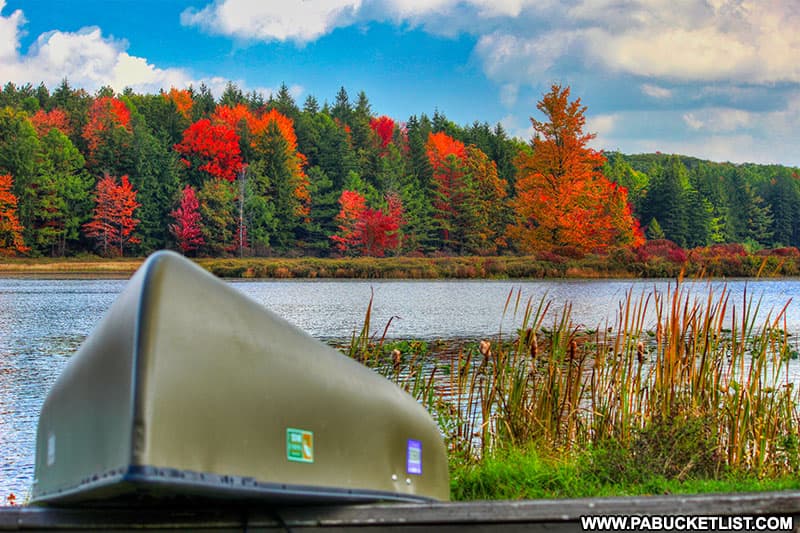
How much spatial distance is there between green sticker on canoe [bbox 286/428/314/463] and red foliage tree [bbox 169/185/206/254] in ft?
200

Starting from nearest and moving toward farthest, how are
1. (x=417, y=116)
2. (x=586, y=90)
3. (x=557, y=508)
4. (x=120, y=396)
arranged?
(x=120, y=396) < (x=557, y=508) < (x=586, y=90) < (x=417, y=116)

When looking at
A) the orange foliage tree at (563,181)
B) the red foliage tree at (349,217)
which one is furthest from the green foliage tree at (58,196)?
the orange foliage tree at (563,181)

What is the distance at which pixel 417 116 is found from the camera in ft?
322

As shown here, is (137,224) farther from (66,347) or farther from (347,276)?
(66,347)

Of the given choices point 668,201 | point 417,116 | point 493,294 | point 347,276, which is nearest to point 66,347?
point 493,294

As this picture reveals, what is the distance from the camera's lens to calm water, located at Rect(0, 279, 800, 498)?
973 centimetres

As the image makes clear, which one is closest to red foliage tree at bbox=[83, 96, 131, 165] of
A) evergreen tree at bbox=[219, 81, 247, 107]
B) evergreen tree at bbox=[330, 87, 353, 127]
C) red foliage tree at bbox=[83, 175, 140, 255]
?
red foliage tree at bbox=[83, 175, 140, 255]

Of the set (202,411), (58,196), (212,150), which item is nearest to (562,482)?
(202,411)

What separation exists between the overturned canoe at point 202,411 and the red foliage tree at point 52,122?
7120cm

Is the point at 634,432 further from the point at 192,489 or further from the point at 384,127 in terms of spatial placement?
the point at 384,127

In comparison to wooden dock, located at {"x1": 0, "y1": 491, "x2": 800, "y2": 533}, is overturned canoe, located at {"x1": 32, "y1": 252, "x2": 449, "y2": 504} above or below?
above

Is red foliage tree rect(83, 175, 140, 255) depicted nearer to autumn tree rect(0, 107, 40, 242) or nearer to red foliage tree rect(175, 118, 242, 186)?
autumn tree rect(0, 107, 40, 242)

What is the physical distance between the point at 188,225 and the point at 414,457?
6080cm

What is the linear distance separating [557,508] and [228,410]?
1.15 m
